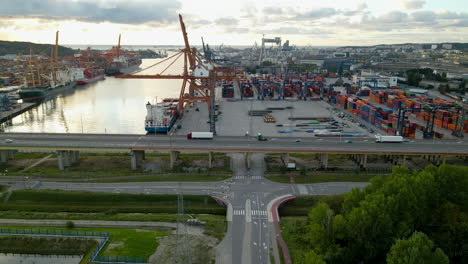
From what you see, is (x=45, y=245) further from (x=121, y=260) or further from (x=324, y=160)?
(x=324, y=160)

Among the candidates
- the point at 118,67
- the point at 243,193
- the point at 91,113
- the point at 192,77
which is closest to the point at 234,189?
the point at 243,193

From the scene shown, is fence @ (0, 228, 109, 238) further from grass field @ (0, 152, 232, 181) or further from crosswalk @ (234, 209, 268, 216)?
grass field @ (0, 152, 232, 181)

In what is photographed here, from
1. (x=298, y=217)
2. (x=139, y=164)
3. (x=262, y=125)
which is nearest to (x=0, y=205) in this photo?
(x=139, y=164)

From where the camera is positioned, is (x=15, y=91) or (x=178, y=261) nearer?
(x=178, y=261)

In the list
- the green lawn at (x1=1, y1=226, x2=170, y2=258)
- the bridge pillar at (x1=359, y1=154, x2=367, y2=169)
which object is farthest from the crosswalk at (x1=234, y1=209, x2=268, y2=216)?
the bridge pillar at (x1=359, y1=154, x2=367, y2=169)

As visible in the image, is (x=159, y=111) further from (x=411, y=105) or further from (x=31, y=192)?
(x=411, y=105)

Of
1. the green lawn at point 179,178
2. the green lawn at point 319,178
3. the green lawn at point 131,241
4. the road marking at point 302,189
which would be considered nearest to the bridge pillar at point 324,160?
the green lawn at point 319,178

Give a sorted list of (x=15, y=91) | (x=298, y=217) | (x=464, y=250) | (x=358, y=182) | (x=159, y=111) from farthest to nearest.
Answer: (x=15, y=91) < (x=159, y=111) < (x=358, y=182) < (x=298, y=217) < (x=464, y=250)
